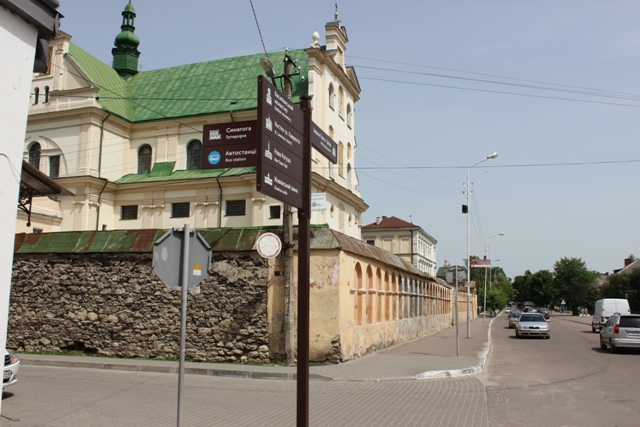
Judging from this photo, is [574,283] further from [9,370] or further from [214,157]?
[214,157]

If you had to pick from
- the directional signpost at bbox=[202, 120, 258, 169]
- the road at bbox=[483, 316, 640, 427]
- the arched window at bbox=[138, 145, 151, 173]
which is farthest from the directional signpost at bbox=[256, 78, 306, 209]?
the arched window at bbox=[138, 145, 151, 173]

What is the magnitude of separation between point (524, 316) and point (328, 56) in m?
22.4

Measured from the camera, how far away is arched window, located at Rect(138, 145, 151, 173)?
1761 inches

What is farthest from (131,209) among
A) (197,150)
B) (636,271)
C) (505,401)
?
(636,271)

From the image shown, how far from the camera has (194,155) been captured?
141 feet

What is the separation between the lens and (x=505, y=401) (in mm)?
11344

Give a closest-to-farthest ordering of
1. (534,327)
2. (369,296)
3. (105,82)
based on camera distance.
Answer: (369,296) → (534,327) → (105,82)

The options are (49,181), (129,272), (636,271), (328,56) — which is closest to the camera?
(49,181)

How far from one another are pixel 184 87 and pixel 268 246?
1372 inches

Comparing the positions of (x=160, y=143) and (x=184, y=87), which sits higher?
(x=184, y=87)

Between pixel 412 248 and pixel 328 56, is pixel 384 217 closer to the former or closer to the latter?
pixel 412 248

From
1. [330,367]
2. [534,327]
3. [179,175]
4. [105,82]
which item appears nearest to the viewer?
[330,367]


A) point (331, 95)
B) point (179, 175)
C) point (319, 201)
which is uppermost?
point (331, 95)

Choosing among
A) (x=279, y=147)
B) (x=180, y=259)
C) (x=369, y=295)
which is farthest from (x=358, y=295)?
(x=279, y=147)
